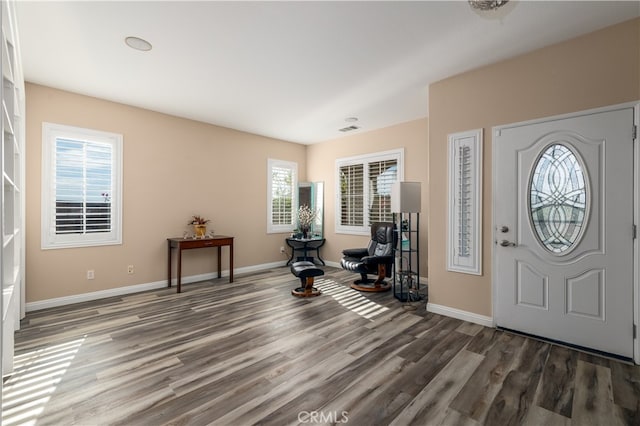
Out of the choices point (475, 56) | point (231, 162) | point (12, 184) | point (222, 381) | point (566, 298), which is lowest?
point (222, 381)

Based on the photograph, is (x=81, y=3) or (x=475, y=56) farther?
(x=475, y=56)

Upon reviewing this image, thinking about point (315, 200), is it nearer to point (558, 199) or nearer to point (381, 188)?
point (381, 188)

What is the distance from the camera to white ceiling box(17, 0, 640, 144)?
2404 mm

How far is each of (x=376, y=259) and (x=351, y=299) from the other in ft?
2.66

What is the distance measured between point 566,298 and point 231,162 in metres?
5.30

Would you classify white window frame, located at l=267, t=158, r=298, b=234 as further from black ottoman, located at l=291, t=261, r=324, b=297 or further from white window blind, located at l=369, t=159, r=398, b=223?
black ottoman, located at l=291, t=261, r=324, b=297

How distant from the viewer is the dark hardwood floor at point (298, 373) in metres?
1.90

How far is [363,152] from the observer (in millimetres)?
5992

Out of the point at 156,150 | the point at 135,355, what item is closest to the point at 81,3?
the point at 156,150

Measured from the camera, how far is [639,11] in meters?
2.41

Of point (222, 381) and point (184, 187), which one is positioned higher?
point (184, 187)

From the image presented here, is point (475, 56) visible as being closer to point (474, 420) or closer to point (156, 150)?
point (474, 420)

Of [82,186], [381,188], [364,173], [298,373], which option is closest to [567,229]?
[298,373]

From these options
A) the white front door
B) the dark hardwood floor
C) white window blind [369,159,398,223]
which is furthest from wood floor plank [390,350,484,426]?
white window blind [369,159,398,223]
